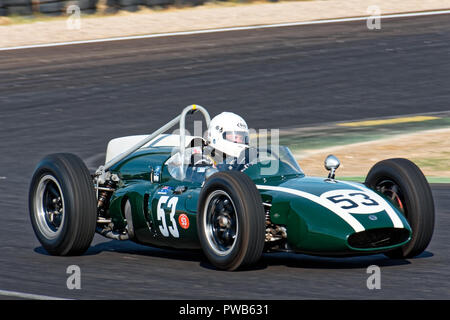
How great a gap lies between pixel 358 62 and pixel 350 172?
319 inches

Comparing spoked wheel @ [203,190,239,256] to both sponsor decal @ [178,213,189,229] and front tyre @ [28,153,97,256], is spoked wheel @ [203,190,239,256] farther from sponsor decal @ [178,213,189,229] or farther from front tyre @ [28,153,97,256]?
front tyre @ [28,153,97,256]

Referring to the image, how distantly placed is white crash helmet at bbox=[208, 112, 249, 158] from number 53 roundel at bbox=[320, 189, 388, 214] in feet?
3.83

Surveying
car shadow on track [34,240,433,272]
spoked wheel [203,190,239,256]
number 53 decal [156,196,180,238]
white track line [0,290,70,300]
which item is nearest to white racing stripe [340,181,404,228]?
car shadow on track [34,240,433,272]

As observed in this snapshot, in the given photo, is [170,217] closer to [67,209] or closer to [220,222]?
[220,222]

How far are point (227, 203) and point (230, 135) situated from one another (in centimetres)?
106

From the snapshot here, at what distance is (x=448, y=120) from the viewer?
16.7 metres

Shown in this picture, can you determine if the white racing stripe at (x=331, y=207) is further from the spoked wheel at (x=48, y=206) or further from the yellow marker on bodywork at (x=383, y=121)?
the yellow marker on bodywork at (x=383, y=121)

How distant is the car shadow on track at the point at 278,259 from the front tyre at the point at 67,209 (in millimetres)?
230

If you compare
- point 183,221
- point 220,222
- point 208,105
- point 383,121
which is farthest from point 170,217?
point 208,105

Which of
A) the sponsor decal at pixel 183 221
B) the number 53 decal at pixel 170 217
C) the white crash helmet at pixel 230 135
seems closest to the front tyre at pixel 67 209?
the number 53 decal at pixel 170 217

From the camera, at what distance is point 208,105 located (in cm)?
1778

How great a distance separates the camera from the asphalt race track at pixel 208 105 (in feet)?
25.0

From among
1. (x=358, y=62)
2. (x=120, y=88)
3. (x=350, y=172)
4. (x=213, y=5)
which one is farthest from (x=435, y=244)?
(x=213, y=5)

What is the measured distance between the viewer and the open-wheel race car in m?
7.80
